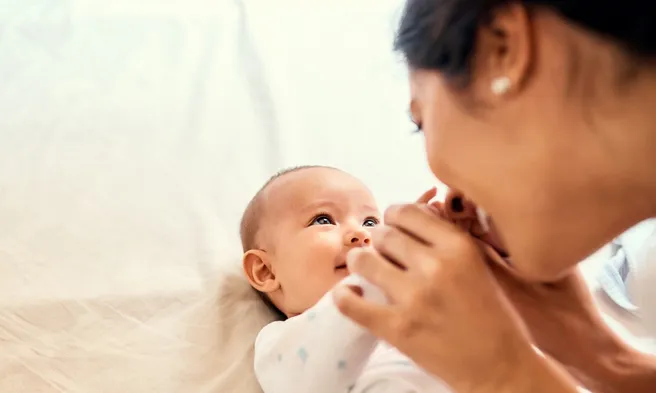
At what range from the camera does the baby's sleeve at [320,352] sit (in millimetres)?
840

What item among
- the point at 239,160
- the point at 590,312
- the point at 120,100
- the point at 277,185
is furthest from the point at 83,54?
the point at 590,312

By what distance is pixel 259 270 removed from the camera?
1.13 meters

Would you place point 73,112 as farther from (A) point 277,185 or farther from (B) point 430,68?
(B) point 430,68

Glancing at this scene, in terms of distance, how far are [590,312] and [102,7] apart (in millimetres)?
1340

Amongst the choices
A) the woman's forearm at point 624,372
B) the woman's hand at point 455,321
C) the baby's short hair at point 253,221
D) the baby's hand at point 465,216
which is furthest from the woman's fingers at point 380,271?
the baby's short hair at point 253,221

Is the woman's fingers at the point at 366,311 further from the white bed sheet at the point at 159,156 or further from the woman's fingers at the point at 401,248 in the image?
the white bed sheet at the point at 159,156

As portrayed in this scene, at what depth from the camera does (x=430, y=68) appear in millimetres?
624

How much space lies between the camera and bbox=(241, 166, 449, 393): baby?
0.86 metres

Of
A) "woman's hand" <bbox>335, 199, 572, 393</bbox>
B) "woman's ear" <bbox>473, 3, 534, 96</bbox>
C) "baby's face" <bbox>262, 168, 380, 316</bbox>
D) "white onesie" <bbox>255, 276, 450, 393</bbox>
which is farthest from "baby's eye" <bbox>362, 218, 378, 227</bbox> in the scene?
"woman's ear" <bbox>473, 3, 534, 96</bbox>

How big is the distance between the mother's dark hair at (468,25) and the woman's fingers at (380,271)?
0.57 feet

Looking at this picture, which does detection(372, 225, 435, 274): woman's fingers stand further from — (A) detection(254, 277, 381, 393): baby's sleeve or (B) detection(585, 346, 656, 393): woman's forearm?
(B) detection(585, 346, 656, 393): woman's forearm

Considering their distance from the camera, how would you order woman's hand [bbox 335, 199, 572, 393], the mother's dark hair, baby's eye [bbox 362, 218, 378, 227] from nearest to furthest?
1. the mother's dark hair
2. woman's hand [bbox 335, 199, 572, 393]
3. baby's eye [bbox 362, 218, 378, 227]

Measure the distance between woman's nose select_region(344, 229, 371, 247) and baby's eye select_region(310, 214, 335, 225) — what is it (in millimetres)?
56

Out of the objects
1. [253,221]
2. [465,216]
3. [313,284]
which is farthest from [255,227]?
[465,216]
